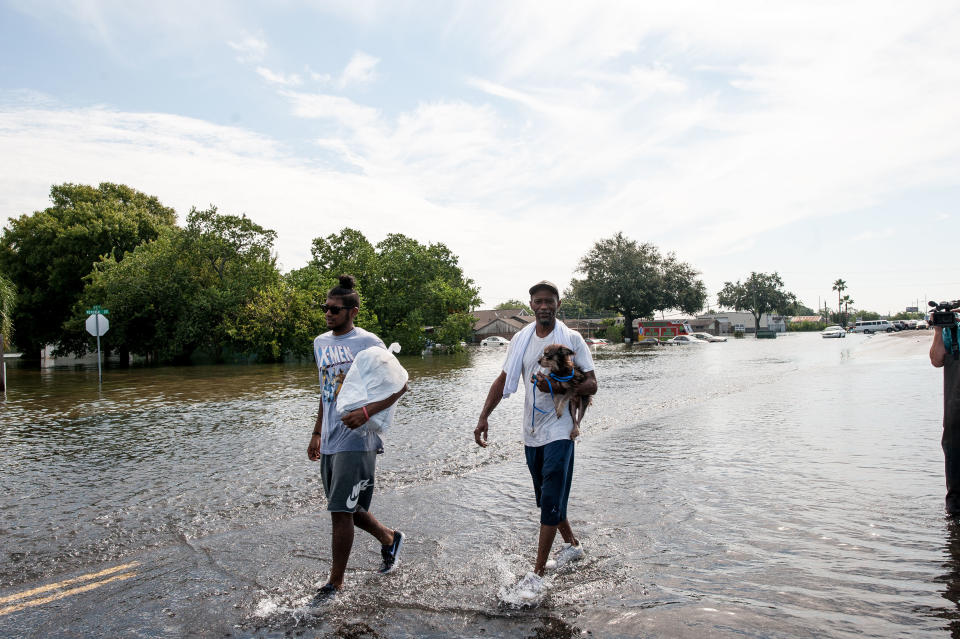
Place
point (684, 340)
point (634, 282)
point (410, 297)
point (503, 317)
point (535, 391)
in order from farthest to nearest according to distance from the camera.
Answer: point (503, 317)
point (634, 282)
point (684, 340)
point (410, 297)
point (535, 391)

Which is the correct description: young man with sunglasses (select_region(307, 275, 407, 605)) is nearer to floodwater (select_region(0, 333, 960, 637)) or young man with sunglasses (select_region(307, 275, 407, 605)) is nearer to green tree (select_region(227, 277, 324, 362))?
floodwater (select_region(0, 333, 960, 637))

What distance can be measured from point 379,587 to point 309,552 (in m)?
0.95

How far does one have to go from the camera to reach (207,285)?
3641 cm

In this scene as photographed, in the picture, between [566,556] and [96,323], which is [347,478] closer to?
[566,556]

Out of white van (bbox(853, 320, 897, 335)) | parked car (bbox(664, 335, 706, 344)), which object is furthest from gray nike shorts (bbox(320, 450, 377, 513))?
white van (bbox(853, 320, 897, 335))

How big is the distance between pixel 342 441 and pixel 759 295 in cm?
11738

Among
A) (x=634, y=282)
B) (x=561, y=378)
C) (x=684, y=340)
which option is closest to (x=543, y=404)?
(x=561, y=378)

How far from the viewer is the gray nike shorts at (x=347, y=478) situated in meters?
3.72

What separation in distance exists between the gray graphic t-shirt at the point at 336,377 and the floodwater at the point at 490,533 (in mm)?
959

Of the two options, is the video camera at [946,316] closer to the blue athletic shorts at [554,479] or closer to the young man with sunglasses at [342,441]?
the blue athletic shorts at [554,479]

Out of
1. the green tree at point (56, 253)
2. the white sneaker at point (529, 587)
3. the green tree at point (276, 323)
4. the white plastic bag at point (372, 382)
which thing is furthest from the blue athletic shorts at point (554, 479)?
the green tree at point (56, 253)

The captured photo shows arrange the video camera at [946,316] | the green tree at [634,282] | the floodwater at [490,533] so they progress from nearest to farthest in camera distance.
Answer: the floodwater at [490,533]
the video camera at [946,316]
the green tree at [634,282]

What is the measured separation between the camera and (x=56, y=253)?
40.8m

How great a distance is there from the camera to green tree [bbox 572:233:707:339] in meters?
72.1
